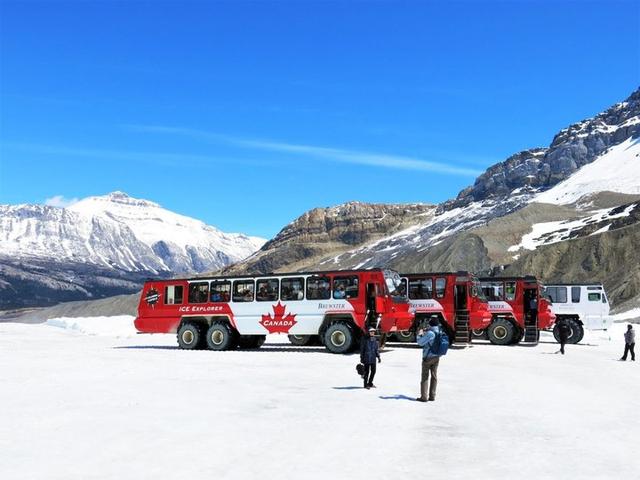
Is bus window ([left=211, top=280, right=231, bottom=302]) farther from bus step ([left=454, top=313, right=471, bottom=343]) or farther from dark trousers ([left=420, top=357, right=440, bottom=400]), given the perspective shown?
dark trousers ([left=420, top=357, right=440, bottom=400])

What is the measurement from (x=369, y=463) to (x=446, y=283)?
70.5 ft

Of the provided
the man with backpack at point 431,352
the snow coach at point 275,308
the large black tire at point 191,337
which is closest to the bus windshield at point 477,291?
the snow coach at point 275,308

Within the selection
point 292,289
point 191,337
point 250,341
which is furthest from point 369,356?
point 250,341

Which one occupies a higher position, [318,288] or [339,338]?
[318,288]

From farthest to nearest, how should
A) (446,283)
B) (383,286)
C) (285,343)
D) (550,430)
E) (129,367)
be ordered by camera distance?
1. (285,343)
2. (446,283)
3. (383,286)
4. (129,367)
5. (550,430)

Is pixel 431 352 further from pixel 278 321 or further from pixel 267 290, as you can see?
pixel 267 290

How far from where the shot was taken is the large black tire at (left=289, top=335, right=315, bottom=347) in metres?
29.8

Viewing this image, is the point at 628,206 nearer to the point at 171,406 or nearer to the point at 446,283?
the point at 446,283

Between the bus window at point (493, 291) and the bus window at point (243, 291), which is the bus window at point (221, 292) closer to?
the bus window at point (243, 291)

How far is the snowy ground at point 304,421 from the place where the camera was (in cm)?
854

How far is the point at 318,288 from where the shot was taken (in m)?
25.8

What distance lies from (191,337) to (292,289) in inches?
179

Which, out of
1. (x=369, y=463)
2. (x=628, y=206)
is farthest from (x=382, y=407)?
(x=628, y=206)

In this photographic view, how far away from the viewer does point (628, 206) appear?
392 ft
